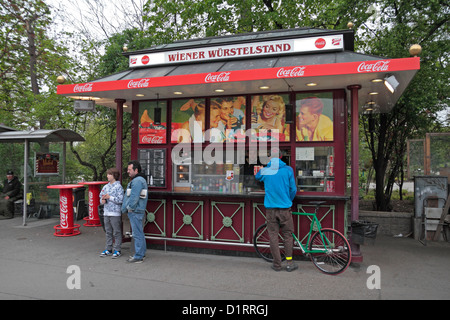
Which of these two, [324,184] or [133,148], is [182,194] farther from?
[324,184]

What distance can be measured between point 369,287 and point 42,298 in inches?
179

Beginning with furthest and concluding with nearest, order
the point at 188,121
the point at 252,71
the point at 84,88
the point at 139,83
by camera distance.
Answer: the point at 188,121, the point at 84,88, the point at 139,83, the point at 252,71

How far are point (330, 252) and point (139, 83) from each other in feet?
15.1

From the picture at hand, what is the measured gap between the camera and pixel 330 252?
5480 mm

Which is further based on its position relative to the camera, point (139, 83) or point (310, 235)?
point (139, 83)

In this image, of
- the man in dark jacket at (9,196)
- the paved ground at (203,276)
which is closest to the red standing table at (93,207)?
the paved ground at (203,276)

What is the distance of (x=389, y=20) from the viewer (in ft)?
32.3

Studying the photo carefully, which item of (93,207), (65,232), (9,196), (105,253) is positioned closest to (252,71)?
(105,253)

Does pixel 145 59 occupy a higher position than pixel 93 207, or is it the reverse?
pixel 145 59

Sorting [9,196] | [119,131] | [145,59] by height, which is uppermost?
[145,59]

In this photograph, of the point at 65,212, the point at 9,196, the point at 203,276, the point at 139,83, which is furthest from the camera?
the point at 9,196

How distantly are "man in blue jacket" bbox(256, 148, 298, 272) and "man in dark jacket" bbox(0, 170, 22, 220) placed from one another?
9272 mm

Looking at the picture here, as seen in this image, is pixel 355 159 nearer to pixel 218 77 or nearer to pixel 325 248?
pixel 325 248

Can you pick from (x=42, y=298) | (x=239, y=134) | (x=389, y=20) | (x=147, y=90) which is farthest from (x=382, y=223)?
(x=42, y=298)
